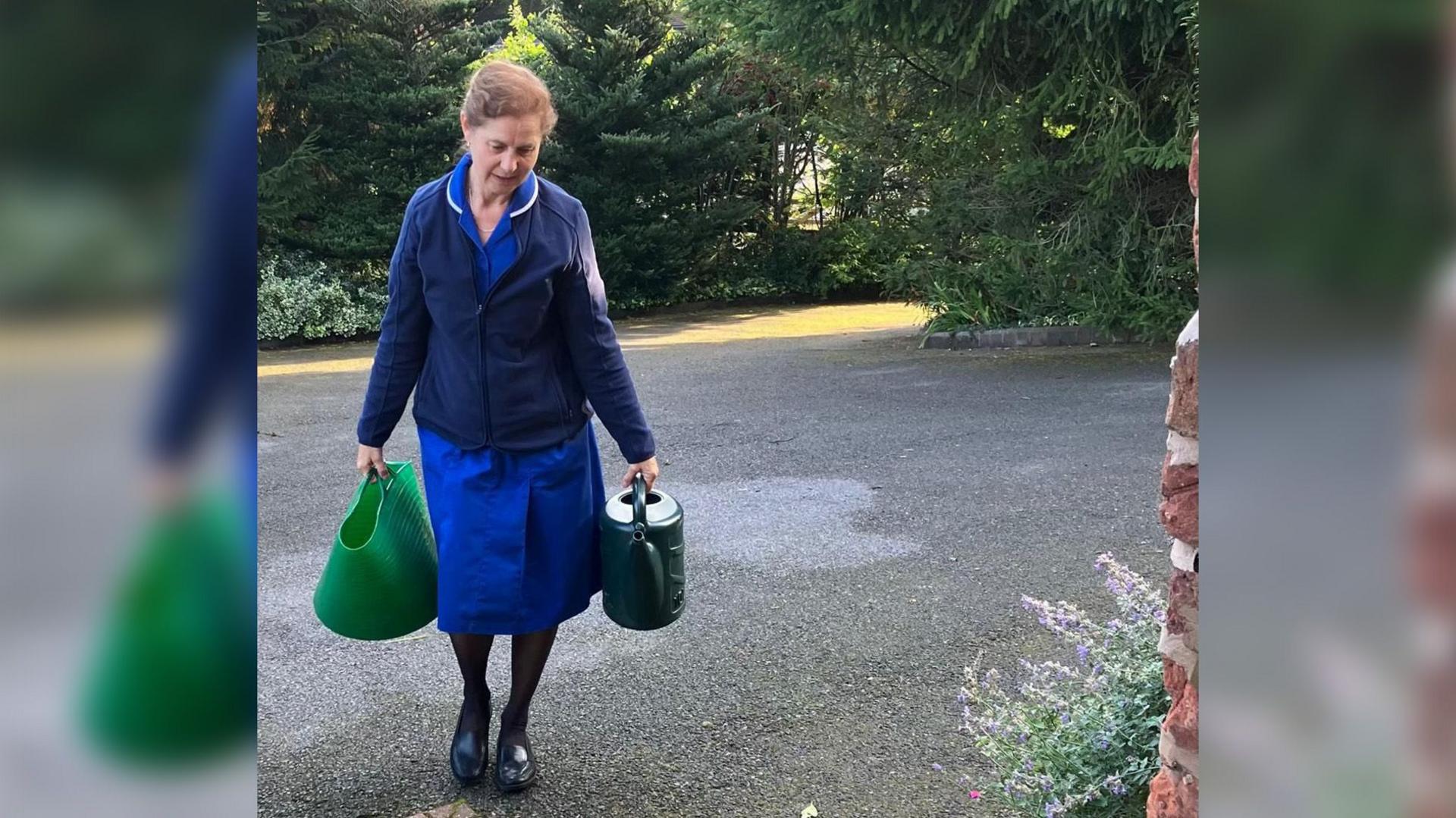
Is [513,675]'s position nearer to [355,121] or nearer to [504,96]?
[504,96]

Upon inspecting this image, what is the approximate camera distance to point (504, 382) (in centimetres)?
300

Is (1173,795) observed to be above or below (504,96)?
below

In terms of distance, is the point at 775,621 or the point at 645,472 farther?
the point at 775,621

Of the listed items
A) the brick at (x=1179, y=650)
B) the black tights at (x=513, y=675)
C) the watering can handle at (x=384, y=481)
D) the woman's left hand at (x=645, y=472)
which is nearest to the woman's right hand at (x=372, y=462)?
the watering can handle at (x=384, y=481)

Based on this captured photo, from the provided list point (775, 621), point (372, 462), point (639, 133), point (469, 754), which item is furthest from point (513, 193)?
point (639, 133)

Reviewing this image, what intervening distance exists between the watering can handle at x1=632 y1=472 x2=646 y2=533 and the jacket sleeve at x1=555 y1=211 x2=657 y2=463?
0.05 meters

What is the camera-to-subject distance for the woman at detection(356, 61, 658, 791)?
2.97 metres

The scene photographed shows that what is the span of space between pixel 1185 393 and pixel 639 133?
1458 cm

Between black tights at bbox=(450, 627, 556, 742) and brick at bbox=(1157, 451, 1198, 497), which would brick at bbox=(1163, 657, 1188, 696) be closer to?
brick at bbox=(1157, 451, 1198, 497)

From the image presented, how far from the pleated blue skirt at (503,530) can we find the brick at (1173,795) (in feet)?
5.34

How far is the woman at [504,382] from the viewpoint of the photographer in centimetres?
Result: 297
